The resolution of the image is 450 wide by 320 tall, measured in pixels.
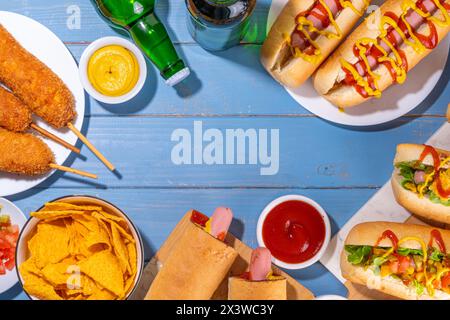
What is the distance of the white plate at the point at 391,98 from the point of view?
1.73 meters

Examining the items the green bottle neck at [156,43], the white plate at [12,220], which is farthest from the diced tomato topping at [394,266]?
the white plate at [12,220]

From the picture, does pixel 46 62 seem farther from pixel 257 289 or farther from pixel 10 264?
pixel 257 289

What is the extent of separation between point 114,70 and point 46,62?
0.20 meters

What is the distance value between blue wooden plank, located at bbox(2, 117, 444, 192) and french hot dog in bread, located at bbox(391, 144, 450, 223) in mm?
92

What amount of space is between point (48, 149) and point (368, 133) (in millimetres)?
968

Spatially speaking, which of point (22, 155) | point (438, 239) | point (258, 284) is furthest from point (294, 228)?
point (22, 155)

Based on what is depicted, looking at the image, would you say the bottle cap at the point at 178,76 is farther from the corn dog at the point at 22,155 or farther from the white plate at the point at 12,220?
the white plate at the point at 12,220

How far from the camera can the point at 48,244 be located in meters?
1.59

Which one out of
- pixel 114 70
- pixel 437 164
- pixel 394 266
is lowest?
pixel 394 266

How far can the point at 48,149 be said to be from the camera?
170cm

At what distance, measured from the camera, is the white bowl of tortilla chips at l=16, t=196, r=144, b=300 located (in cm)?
157

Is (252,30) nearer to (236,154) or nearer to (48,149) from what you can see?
(236,154)

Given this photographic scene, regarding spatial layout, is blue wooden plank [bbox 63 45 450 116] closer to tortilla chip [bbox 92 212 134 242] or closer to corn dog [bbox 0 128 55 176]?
corn dog [bbox 0 128 55 176]

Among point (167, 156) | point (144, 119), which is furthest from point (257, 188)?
point (144, 119)
